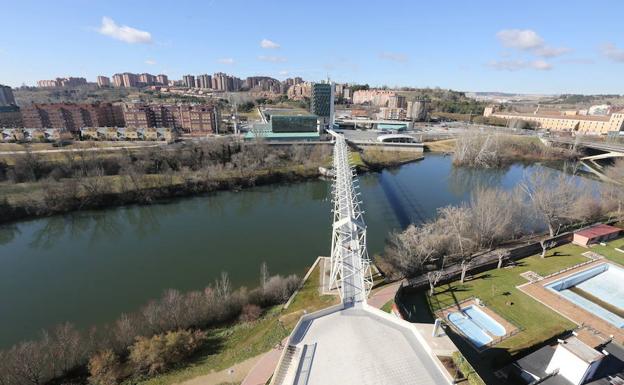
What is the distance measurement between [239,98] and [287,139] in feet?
138

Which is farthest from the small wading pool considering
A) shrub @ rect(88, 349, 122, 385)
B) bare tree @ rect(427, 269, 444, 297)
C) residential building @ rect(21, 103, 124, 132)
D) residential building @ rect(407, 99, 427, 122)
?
residential building @ rect(407, 99, 427, 122)

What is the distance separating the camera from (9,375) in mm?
8039

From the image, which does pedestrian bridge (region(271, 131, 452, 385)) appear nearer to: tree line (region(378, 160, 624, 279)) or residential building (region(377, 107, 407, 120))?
tree line (region(378, 160, 624, 279))

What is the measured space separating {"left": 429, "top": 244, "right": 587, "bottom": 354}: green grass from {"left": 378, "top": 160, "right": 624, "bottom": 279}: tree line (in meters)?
1.02

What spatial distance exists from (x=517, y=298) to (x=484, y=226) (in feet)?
14.7

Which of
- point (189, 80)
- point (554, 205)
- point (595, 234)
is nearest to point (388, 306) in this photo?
point (554, 205)

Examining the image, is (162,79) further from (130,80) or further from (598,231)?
(598,231)

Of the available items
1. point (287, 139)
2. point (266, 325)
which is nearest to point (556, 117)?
point (287, 139)

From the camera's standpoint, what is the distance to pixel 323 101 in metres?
49.9

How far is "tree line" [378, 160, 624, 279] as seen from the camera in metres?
14.0

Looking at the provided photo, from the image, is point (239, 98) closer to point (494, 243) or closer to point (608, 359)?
point (494, 243)

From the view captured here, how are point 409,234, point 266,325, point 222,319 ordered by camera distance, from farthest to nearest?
point 409,234, point 222,319, point 266,325

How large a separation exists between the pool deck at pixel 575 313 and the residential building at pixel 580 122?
59.1m

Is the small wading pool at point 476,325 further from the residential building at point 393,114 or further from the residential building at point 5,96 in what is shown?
the residential building at point 5,96
